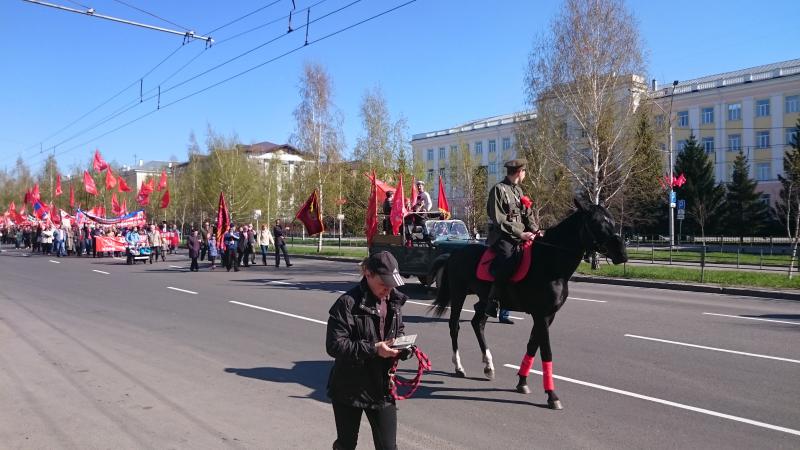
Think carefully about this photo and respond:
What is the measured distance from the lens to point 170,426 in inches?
227

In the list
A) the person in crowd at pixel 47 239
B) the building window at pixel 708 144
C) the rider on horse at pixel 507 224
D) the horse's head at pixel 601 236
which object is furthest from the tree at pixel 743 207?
the person in crowd at pixel 47 239

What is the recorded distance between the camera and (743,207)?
50344 mm

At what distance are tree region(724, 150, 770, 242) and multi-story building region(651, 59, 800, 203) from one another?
595 centimetres

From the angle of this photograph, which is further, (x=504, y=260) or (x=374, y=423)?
(x=504, y=260)

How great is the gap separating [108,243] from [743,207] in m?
47.2

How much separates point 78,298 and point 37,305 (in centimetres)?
126

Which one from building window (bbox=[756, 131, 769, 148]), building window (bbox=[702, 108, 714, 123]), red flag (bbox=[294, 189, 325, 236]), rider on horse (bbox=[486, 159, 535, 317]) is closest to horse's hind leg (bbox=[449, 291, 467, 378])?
rider on horse (bbox=[486, 159, 535, 317])

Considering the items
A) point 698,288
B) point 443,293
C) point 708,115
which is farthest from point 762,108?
point 443,293

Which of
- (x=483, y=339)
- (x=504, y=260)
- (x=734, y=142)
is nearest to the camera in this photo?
(x=504, y=260)

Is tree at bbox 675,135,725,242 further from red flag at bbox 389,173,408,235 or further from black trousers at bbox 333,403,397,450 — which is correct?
black trousers at bbox 333,403,397,450

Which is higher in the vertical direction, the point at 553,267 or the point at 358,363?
the point at 553,267

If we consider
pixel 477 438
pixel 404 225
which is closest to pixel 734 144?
pixel 404 225

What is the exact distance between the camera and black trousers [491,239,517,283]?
23.1 ft

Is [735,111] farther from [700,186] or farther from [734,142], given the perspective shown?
[700,186]
